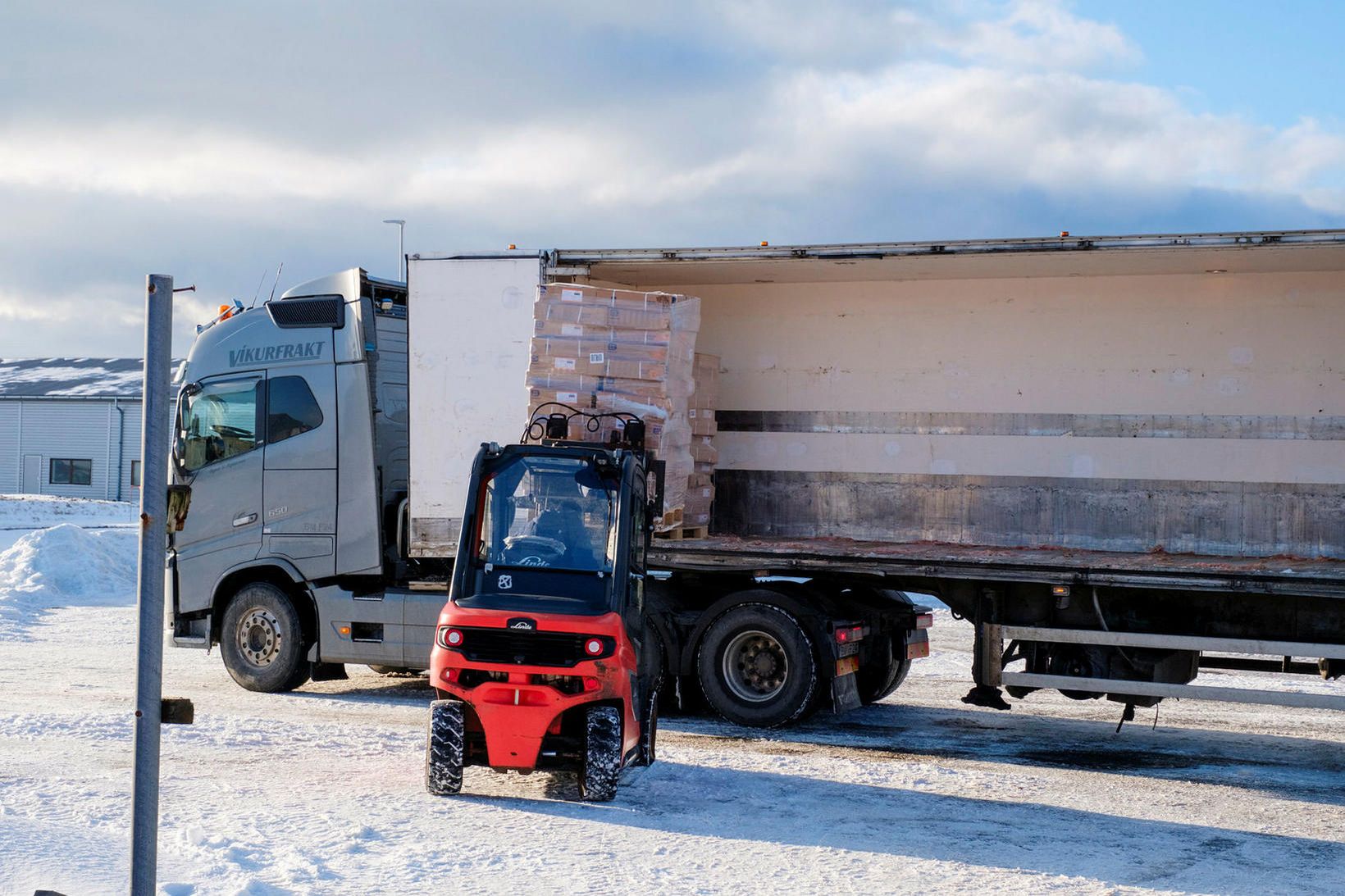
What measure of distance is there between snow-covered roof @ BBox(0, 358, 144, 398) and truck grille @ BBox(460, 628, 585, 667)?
4031 centimetres

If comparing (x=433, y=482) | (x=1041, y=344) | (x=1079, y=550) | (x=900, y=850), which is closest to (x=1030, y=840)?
(x=900, y=850)

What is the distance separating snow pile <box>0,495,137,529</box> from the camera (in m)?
33.6

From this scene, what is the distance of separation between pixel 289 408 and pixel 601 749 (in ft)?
19.1

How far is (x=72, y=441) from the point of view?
162ft

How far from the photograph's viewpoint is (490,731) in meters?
7.73

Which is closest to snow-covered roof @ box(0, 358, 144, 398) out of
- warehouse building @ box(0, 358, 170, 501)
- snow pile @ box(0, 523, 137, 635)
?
warehouse building @ box(0, 358, 170, 501)

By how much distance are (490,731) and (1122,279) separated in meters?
6.64

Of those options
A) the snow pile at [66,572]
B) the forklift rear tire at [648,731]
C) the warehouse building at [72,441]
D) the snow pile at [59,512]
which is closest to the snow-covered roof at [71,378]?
the warehouse building at [72,441]

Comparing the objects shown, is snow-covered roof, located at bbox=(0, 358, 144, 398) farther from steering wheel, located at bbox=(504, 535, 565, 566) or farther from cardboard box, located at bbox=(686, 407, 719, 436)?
steering wheel, located at bbox=(504, 535, 565, 566)

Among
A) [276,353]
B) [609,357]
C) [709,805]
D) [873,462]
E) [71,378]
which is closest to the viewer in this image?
[709,805]

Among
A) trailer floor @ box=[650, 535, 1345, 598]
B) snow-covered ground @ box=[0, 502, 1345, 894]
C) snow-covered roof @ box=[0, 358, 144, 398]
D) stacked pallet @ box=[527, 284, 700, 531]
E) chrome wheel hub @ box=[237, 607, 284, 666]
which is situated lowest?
snow-covered ground @ box=[0, 502, 1345, 894]

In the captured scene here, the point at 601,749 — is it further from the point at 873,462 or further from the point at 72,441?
the point at 72,441

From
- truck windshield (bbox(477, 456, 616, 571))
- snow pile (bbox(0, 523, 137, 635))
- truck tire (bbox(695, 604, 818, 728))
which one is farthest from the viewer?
snow pile (bbox(0, 523, 137, 635))

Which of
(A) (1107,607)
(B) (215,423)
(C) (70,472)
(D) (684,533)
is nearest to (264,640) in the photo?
(B) (215,423)
